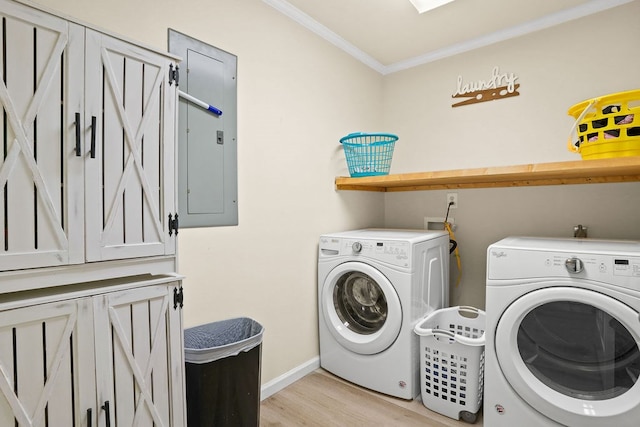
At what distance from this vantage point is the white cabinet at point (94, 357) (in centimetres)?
93

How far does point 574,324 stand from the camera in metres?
1.54

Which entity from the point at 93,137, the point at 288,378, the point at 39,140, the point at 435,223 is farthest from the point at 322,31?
the point at 288,378

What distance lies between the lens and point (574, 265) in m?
1.47

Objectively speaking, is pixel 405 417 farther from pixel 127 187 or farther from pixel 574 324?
pixel 127 187

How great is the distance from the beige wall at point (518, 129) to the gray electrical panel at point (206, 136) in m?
1.66

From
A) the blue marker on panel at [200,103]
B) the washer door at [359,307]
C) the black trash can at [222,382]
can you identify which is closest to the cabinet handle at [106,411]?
the black trash can at [222,382]

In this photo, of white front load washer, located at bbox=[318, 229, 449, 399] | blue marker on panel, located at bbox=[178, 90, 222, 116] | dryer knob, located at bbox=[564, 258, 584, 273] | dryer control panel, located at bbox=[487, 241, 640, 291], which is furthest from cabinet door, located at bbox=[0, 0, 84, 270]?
dryer knob, located at bbox=[564, 258, 584, 273]

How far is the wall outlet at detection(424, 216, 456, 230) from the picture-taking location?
2.71m

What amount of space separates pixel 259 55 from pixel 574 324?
2116 millimetres

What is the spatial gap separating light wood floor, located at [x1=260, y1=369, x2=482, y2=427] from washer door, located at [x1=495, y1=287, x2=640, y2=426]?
478mm

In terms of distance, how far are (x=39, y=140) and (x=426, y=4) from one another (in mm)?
2099

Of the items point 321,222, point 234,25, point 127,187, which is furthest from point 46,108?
point 321,222

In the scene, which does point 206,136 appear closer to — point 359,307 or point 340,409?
point 359,307

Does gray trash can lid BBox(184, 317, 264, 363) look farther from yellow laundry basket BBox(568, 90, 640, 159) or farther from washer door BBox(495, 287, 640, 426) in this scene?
yellow laundry basket BBox(568, 90, 640, 159)
